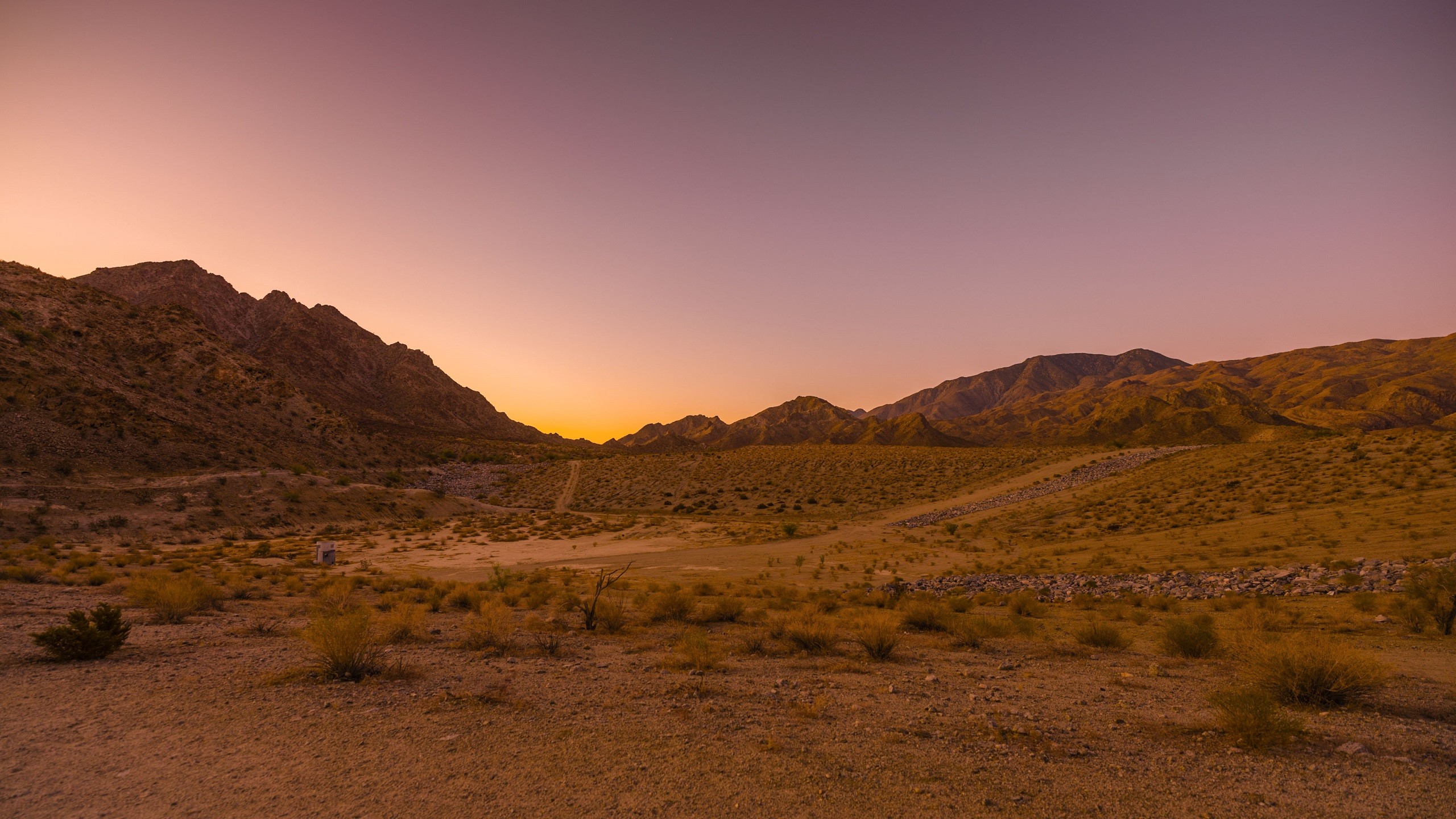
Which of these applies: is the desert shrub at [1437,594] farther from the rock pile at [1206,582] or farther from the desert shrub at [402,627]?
the desert shrub at [402,627]

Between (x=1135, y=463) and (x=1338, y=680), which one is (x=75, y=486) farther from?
(x=1135, y=463)

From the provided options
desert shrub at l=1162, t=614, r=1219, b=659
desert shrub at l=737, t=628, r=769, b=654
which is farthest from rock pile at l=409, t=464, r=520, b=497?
desert shrub at l=1162, t=614, r=1219, b=659

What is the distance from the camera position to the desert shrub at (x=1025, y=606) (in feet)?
48.2

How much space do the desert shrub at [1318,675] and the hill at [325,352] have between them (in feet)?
438

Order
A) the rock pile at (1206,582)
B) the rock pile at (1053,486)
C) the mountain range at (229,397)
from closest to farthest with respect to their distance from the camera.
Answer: the rock pile at (1206,582) → the mountain range at (229,397) → the rock pile at (1053,486)

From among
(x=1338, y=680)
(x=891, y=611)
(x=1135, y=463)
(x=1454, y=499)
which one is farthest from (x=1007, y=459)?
(x=1338, y=680)

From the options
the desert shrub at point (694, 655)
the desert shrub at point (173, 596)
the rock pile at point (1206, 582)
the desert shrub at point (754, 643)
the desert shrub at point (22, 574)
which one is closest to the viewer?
the desert shrub at point (694, 655)

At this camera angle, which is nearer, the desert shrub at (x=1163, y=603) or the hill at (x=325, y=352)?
the desert shrub at (x=1163, y=603)

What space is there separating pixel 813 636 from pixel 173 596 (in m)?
14.8

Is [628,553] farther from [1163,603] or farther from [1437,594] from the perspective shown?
[1437,594]

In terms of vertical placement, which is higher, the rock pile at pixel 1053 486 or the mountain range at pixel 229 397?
the mountain range at pixel 229 397

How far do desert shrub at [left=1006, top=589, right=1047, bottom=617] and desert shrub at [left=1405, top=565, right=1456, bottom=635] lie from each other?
6.90m

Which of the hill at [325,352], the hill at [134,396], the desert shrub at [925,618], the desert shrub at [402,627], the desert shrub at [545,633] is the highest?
the hill at [325,352]

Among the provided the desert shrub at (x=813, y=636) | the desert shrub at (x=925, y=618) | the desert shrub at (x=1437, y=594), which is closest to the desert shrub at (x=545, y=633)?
the desert shrub at (x=813, y=636)
